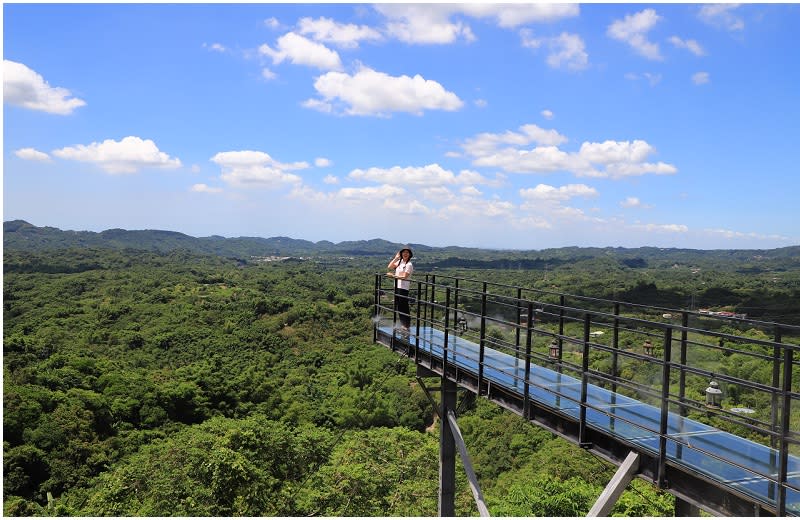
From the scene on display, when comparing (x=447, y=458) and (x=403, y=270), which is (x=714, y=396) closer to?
(x=447, y=458)

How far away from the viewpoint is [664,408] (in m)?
4.06

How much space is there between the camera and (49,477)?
2489 cm

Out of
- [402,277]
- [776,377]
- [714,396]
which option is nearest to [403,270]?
[402,277]

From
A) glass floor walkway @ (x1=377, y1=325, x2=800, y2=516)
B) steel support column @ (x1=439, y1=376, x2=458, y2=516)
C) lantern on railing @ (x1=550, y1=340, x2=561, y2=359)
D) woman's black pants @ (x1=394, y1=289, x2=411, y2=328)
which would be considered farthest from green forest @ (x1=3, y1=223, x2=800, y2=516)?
glass floor walkway @ (x1=377, y1=325, x2=800, y2=516)

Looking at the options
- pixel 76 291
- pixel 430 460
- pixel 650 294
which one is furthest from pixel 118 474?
pixel 76 291

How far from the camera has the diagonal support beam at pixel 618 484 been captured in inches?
173

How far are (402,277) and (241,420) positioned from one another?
23.9m

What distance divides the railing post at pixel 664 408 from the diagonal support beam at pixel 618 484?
24 centimetres

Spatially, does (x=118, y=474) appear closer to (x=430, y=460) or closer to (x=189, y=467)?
(x=189, y=467)

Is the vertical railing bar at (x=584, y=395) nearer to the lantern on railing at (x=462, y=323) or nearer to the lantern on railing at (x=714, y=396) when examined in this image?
the lantern on railing at (x=714, y=396)

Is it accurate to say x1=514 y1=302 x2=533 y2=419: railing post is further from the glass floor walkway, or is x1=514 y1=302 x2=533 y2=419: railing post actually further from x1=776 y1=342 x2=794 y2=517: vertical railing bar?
x1=776 y1=342 x2=794 y2=517: vertical railing bar

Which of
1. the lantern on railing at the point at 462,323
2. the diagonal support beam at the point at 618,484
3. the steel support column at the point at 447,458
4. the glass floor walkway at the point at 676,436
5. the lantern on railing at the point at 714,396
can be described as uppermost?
the lantern on railing at the point at 462,323

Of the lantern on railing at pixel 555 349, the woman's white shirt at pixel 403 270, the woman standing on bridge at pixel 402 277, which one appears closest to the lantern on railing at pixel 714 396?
the lantern on railing at pixel 555 349

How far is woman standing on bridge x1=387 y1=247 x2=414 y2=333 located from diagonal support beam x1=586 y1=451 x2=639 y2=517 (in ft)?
14.1
